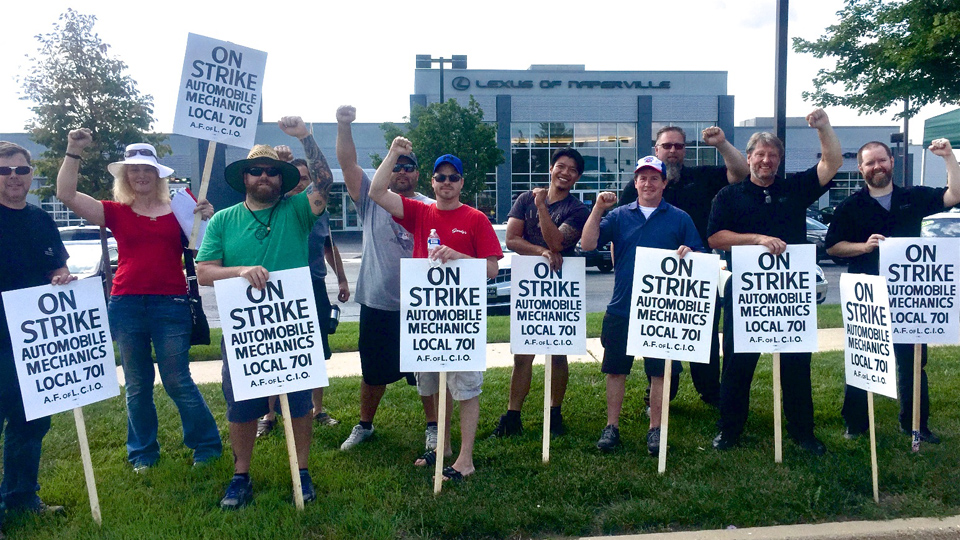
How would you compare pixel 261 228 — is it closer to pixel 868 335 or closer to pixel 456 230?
pixel 456 230

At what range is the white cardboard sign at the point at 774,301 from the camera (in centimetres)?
487

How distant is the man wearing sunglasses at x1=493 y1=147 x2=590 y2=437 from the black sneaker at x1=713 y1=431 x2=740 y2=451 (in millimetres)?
1112

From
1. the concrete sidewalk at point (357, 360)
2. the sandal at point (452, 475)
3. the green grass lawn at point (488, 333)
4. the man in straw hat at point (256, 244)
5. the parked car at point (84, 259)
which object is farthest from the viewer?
the parked car at point (84, 259)

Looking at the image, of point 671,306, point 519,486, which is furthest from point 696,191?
point 519,486

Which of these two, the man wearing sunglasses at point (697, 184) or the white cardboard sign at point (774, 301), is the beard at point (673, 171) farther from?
the white cardboard sign at point (774, 301)

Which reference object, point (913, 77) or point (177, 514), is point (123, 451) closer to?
point (177, 514)

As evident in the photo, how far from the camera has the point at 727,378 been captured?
17.2ft

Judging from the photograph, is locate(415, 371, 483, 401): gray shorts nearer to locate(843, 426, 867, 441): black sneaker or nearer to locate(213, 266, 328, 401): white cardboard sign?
locate(213, 266, 328, 401): white cardboard sign

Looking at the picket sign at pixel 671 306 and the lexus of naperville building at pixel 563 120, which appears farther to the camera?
the lexus of naperville building at pixel 563 120

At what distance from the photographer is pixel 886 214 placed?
5195 millimetres

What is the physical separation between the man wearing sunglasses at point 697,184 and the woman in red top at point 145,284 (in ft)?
10.5

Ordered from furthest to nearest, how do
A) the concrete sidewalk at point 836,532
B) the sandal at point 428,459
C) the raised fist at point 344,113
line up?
the sandal at point 428,459 < the raised fist at point 344,113 < the concrete sidewalk at point 836,532

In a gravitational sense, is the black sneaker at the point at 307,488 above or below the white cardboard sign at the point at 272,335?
below

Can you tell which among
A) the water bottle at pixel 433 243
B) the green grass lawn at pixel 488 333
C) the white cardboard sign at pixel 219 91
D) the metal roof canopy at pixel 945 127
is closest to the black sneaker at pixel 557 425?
the water bottle at pixel 433 243
